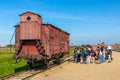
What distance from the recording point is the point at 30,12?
22.1m

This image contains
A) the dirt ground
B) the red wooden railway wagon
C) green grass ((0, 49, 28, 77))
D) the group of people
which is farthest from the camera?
the group of people

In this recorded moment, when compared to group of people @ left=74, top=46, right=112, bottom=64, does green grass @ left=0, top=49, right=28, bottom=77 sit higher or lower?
lower

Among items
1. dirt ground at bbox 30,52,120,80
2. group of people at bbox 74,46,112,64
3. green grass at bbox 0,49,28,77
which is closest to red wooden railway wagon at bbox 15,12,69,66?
dirt ground at bbox 30,52,120,80

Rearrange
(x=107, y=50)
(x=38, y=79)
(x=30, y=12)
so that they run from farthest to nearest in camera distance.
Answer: (x=107, y=50), (x=30, y=12), (x=38, y=79)

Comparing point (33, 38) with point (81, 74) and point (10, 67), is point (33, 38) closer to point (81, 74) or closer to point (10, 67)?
point (81, 74)

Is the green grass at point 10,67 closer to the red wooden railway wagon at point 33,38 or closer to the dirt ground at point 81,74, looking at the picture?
the red wooden railway wagon at point 33,38

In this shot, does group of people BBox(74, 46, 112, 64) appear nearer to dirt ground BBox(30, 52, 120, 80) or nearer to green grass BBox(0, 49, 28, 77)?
dirt ground BBox(30, 52, 120, 80)

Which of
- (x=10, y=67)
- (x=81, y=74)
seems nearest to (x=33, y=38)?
(x=81, y=74)

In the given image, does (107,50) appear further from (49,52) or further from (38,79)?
(38,79)

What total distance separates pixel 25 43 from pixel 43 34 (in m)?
1.73

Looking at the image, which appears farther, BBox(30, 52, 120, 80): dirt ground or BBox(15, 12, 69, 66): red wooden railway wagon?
BBox(15, 12, 69, 66): red wooden railway wagon

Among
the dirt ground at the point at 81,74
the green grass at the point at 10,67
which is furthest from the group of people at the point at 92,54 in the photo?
the green grass at the point at 10,67

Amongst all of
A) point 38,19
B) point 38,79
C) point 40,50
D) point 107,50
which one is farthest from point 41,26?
point 107,50

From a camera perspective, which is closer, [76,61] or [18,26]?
[18,26]
